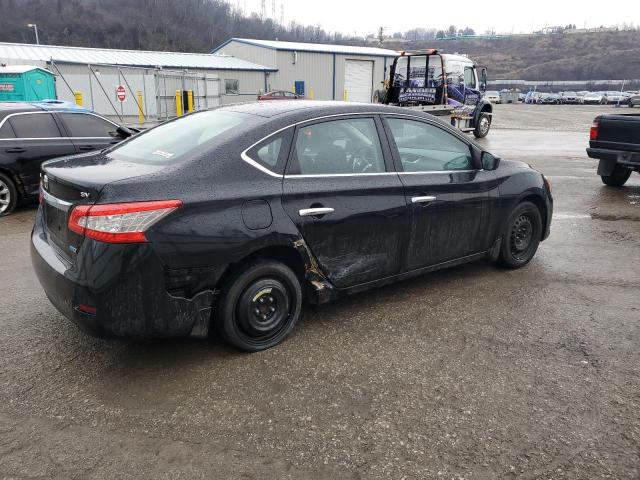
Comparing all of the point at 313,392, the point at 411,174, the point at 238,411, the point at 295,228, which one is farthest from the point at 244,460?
the point at 411,174

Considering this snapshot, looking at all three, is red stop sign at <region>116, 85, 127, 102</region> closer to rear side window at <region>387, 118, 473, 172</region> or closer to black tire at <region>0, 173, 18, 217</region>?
black tire at <region>0, 173, 18, 217</region>

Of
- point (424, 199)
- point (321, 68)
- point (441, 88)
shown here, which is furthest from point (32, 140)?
point (321, 68)

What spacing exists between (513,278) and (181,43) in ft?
323

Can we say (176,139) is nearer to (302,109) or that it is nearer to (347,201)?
(302,109)

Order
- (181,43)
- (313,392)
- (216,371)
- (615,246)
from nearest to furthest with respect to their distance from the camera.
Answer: (313,392)
(216,371)
(615,246)
(181,43)

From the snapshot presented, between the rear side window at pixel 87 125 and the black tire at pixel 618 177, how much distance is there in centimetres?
876

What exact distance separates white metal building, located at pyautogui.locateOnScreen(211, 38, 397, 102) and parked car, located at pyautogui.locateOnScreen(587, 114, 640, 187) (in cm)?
2897

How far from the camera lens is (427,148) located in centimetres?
437

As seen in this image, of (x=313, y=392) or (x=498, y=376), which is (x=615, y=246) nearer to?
(x=498, y=376)

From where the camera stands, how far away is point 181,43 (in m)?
92.9

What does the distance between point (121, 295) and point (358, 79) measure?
39.1 metres

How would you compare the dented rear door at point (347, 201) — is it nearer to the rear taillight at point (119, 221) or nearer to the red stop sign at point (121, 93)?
the rear taillight at point (119, 221)

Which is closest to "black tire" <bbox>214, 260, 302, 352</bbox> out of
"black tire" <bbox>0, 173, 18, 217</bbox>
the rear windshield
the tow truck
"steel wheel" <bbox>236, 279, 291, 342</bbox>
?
"steel wheel" <bbox>236, 279, 291, 342</bbox>

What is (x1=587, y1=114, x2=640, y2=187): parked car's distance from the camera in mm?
8750
